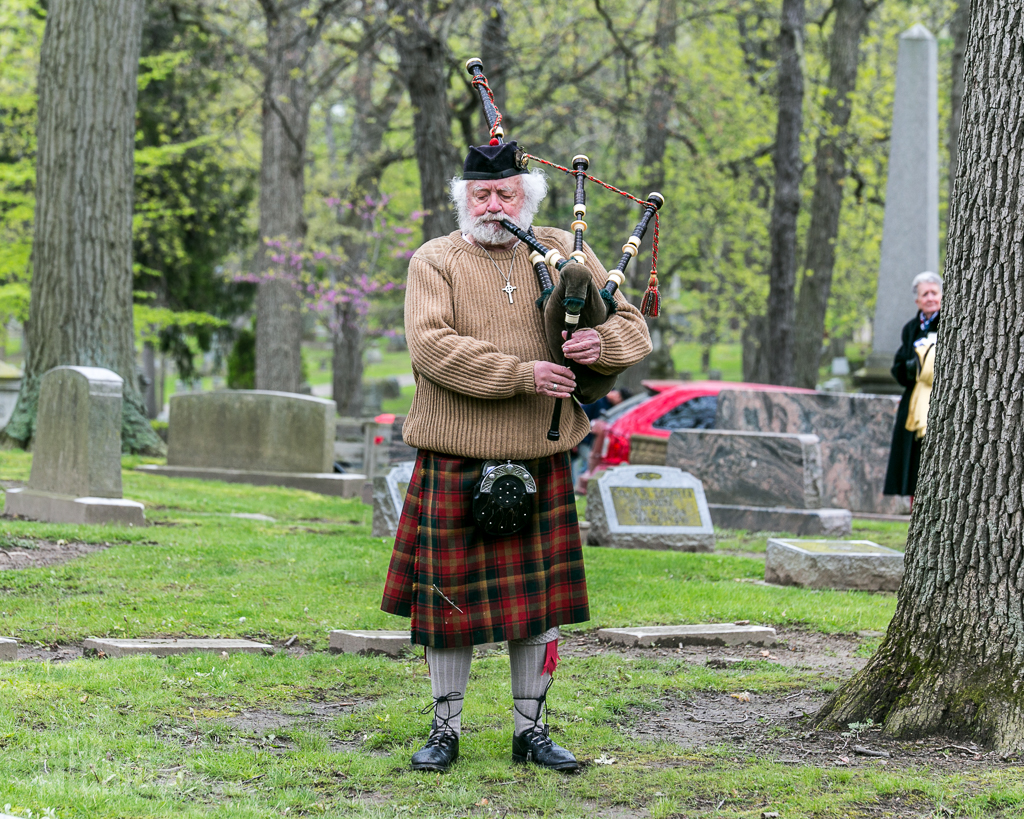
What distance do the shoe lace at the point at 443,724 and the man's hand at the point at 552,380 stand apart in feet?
3.54

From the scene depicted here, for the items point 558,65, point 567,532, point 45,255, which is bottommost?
point 567,532

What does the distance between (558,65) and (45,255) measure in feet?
30.2

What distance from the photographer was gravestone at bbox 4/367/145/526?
28.1 feet

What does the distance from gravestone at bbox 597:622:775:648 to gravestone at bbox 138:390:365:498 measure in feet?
24.2

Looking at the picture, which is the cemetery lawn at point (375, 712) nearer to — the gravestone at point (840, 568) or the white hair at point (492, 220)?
the gravestone at point (840, 568)

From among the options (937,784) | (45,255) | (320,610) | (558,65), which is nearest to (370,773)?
(937,784)

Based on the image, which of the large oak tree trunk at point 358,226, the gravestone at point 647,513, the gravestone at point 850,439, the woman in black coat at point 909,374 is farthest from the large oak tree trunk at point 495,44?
the woman in black coat at point 909,374

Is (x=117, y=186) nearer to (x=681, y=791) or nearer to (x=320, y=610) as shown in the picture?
(x=320, y=610)

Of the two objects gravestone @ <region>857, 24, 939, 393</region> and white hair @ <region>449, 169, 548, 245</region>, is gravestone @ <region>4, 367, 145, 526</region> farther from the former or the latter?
gravestone @ <region>857, 24, 939, 393</region>

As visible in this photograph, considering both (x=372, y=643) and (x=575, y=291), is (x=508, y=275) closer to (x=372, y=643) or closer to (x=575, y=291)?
(x=575, y=291)

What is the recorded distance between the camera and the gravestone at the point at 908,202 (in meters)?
14.1

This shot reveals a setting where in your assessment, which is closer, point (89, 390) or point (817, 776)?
point (817, 776)

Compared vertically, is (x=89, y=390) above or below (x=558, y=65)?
below

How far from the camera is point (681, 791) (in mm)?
3535
